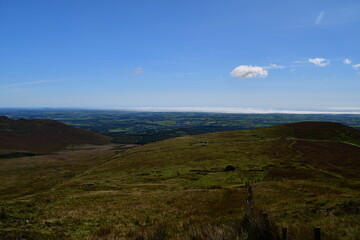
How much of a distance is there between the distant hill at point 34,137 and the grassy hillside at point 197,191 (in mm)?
57062

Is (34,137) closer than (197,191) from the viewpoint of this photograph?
No

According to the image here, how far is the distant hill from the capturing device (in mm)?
153188

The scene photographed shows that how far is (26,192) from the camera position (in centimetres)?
5419

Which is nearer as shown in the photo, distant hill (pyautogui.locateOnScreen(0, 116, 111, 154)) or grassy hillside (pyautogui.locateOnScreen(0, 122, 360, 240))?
grassy hillside (pyautogui.locateOnScreen(0, 122, 360, 240))

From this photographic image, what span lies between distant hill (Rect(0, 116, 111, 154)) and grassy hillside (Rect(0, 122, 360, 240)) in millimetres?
57062

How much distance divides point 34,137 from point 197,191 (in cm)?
17783

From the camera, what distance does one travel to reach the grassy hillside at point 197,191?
16344 mm

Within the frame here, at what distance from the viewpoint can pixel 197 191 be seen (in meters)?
35.9

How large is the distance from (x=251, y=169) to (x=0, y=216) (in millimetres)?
49474

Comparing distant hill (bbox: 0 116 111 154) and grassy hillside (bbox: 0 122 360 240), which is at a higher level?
grassy hillside (bbox: 0 122 360 240)

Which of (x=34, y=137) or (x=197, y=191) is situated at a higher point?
(x=197, y=191)

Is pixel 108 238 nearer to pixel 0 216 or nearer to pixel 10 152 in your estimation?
pixel 0 216

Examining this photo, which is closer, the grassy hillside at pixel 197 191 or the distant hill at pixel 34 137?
the grassy hillside at pixel 197 191

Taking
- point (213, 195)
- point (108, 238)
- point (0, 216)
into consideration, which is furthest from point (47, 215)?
point (213, 195)
